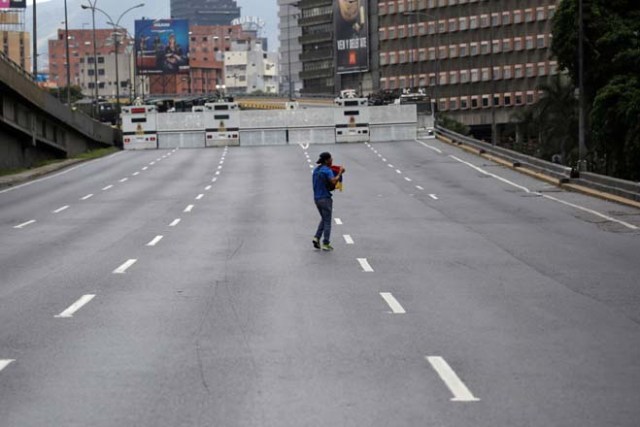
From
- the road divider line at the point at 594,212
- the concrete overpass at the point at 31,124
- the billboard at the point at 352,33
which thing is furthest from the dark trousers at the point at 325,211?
the billboard at the point at 352,33

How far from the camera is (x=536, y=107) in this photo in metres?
104

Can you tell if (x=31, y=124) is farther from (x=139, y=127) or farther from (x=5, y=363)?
(x=5, y=363)

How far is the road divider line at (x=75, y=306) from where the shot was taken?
14906 millimetres

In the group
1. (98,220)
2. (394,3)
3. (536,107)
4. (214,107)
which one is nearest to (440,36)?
(394,3)

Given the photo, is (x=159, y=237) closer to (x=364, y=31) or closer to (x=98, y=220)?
(x=98, y=220)

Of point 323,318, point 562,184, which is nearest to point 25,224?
point 323,318

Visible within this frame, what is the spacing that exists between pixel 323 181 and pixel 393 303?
7.42m

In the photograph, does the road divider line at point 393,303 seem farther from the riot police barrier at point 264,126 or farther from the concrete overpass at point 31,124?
the riot police barrier at point 264,126

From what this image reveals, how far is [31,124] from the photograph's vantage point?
190 feet

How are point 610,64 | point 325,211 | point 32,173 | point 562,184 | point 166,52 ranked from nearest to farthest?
point 325,211, point 562,184, point 32,173, point 610,64, point 166,52

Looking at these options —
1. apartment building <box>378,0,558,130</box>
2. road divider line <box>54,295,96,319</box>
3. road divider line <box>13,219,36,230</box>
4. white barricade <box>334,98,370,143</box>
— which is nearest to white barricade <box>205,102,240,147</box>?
white barricade <box>334,98,370,143</box>

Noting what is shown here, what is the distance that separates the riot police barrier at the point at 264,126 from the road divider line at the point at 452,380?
235 feet

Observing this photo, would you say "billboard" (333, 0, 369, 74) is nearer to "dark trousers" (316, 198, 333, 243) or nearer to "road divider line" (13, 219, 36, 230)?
"road divider line" (13, 219, 36, 230)

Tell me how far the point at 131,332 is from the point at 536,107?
93.6 m
